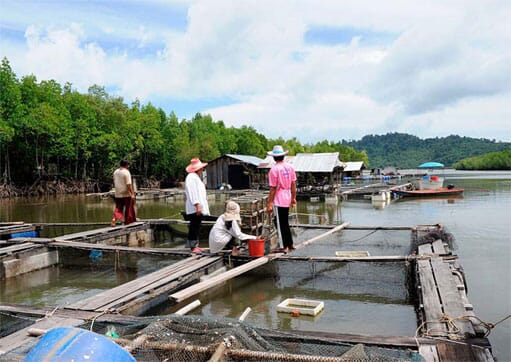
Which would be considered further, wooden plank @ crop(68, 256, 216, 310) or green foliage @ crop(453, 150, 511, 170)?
green foliage @ crop(453, 150, 511, 170)

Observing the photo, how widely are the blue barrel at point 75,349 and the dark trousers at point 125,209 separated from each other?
293 inches

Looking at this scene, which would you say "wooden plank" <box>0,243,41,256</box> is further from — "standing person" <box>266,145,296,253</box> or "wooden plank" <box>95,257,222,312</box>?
"standing person" <box>266,145,296,253</box>

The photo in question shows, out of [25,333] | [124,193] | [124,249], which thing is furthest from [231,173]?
[25,333]

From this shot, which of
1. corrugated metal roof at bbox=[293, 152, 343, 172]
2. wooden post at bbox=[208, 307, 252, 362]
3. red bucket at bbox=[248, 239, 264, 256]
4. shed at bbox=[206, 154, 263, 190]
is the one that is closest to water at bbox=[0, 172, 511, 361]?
red bucket at bbox=[248, 239, 264, 256]

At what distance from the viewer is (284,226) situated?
695 centimetres

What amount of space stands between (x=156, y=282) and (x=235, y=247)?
6.10ft

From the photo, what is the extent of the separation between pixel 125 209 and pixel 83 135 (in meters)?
28.0

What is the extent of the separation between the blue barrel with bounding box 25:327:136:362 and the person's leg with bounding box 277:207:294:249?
4.70 metres

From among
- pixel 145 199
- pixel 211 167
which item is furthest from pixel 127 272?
pixel 211 167

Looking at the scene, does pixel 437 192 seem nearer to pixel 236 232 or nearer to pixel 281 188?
pixel 281 188

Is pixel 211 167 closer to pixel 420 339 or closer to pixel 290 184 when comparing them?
pixel 290 184

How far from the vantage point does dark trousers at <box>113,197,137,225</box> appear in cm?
959

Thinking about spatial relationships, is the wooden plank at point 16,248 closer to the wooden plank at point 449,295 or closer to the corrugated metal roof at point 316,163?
the wooden plank at point 449,295

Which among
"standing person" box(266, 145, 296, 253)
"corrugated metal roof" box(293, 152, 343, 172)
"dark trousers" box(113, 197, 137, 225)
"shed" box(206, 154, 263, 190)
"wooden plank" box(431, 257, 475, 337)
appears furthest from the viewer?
"shed" box(206, 154, 263, 190)
